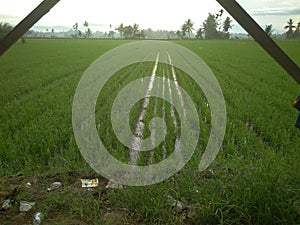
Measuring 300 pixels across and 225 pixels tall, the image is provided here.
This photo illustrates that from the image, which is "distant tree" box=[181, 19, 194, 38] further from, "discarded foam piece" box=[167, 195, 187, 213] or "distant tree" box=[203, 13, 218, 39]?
"discarded foam piece" box=[167, 195, 187, 213]

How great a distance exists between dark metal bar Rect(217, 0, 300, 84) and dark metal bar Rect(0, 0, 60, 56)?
107 cm

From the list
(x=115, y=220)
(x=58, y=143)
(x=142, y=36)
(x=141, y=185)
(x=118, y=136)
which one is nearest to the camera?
(x=115, y=220)

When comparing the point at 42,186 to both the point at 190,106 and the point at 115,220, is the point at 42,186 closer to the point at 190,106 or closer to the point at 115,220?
the point at 115,220

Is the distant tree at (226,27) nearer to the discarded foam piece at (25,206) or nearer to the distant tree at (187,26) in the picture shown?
the distant tree at (187,26)

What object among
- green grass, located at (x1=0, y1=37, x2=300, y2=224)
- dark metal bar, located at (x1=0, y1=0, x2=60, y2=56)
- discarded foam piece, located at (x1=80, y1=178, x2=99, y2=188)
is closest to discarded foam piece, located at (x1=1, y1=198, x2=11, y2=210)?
green grass, located at (x1=0, y1=37, x2=300, y2=224)

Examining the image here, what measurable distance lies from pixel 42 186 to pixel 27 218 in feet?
1.73

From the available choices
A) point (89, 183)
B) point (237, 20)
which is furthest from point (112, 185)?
point (237, 20)

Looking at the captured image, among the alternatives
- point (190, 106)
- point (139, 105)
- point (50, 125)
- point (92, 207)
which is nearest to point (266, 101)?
point (190, 106)

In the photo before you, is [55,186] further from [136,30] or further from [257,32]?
[136,30]

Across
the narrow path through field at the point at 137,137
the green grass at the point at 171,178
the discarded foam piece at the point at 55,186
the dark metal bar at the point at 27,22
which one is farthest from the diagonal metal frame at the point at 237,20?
the narrow path through field at the point at 137,137

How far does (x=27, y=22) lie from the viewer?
1.83 m

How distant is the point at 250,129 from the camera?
4746 mm

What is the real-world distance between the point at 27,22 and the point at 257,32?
1.45 metres

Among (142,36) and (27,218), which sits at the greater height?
(142,36)
